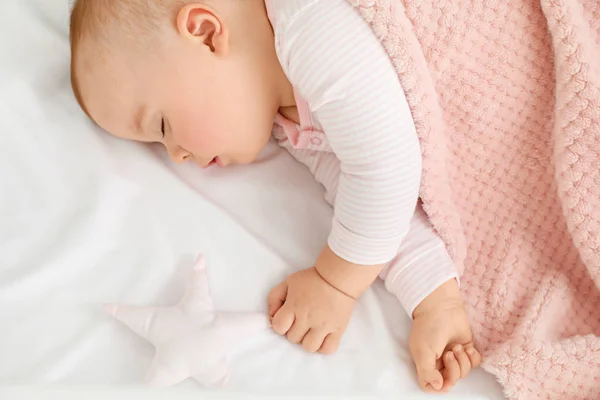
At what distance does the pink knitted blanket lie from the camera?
36.6 inches

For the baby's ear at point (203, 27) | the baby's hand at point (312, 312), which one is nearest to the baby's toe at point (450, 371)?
the baby's hand at point (312, 312)

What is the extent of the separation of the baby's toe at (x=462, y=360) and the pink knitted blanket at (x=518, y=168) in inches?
1.0

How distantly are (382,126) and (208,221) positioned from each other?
13.0 inches

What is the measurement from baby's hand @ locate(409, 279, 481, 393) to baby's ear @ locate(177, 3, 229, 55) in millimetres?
475

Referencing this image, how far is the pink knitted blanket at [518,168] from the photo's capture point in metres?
0.93

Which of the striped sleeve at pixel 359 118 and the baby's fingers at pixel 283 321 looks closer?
the striped sleeve at pixel 359 118

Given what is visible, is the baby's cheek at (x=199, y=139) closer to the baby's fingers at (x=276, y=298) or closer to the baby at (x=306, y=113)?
the baby at (x=306, y=113)

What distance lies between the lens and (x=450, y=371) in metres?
0.92

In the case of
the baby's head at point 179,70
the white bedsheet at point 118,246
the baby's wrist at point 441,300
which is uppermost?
the baby's head at point 179,70

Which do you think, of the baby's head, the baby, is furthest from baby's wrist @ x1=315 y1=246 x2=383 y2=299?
the baby's head

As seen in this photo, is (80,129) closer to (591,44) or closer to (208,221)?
(208,221)

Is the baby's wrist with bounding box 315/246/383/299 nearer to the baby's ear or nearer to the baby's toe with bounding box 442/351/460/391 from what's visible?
the baby's toe with bounding box 442/351/460/391

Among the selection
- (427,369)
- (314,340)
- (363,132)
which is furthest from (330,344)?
(363,132)

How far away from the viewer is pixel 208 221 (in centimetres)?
105
